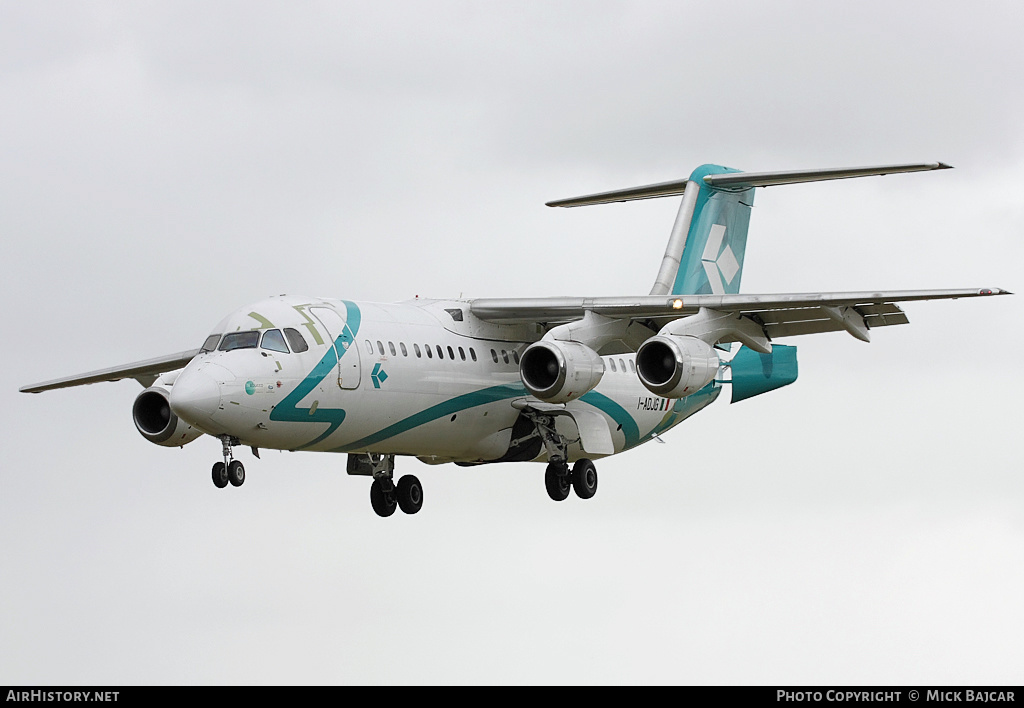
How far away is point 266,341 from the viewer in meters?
19.3

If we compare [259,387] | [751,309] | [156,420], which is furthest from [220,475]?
[751,309]

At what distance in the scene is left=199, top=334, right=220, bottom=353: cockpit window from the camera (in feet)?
64.3

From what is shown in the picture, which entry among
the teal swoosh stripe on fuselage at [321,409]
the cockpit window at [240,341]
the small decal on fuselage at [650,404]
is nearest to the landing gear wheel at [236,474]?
the teal swoosh stripe on fuselage at [321,409]

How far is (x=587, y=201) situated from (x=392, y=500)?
17.1ft

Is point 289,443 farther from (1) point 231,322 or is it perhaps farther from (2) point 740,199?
(2) point 740,199

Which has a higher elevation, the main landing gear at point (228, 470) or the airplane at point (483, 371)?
the airplane at point (483, 371)

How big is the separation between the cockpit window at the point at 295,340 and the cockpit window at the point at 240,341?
1.11 ft

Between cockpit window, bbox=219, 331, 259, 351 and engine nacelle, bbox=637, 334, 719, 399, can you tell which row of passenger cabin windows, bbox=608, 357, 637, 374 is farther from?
cockpit window, bbox=219, 331, 259, 351

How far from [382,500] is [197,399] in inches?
194

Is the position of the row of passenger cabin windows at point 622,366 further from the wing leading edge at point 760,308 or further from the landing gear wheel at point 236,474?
the landing gear wheel at point 236,474

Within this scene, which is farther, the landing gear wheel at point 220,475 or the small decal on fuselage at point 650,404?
the small decal on fuselage at point 650,404

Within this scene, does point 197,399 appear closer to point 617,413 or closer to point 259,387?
point 259,387

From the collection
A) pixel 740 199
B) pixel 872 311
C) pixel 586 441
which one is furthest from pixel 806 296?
pixel 740 199

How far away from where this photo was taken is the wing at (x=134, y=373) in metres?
23.2
